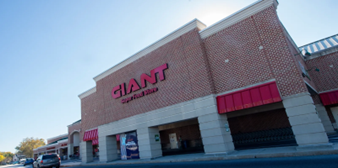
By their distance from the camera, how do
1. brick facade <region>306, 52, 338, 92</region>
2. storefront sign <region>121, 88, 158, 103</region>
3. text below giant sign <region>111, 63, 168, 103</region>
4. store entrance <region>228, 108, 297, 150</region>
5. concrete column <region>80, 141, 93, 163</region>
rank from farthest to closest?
concrete column <region>80, 141, 93, 163</region>, store entrance <region>228, 108, 297, 150</region>, brick facade <region>306, 52, 338, 92</region>, storefront sign <region>121, 88, 158, 103</region>, text below giant sign <region>111, 63, 168, 103</region>

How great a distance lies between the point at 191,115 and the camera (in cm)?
1540

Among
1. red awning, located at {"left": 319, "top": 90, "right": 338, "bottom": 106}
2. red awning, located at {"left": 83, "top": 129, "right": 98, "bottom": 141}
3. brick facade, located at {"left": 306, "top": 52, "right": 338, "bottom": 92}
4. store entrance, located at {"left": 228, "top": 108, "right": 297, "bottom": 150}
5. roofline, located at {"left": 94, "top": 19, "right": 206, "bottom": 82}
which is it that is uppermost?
roofline, located at {"left": 94, "top": 19, "right": 206, "bottom": 82}

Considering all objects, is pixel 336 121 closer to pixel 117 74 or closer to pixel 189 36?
pixel 189 36

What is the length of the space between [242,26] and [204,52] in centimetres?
342

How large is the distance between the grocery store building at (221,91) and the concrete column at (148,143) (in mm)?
92

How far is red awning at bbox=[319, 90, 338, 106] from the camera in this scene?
18.1m

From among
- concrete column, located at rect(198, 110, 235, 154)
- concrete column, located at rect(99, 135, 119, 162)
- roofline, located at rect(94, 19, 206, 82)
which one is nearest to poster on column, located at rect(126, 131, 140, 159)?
concrete column, located at rect(99, 135, 119, 162)

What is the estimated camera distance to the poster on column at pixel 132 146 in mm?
19127

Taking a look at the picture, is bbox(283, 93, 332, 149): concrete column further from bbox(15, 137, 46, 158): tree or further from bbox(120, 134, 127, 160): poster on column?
bbox(15, 137, 46, 158): tree

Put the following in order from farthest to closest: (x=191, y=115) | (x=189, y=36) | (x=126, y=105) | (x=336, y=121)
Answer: (x=126, y=105) → (x=336, y=121) → (x=189, y=36) → (x=191, y=115)

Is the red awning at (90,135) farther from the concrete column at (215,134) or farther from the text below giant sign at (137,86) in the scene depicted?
the concrete column at (215,134)

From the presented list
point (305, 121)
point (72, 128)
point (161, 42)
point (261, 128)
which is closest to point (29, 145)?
point (72, 128)

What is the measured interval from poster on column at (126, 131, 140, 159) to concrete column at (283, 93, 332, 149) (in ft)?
45.0

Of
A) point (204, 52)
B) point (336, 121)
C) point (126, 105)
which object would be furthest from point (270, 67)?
point (126, 105)
